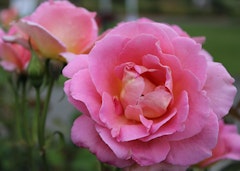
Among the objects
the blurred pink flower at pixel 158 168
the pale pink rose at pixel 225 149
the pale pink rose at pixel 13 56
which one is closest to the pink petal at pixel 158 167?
the blurred pink flower at pixel 158 168

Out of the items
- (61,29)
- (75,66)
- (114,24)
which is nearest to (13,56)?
(61,29)

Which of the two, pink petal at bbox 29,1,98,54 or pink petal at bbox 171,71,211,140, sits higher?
pink petal at bbox 171,71,211,140

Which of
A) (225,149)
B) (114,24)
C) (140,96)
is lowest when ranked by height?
(114,24)

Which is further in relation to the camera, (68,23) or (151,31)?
(68,23)

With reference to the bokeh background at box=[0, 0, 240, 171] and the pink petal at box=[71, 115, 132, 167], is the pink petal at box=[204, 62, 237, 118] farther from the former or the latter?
the bokeh background at box=[0, 0, 240, 171]

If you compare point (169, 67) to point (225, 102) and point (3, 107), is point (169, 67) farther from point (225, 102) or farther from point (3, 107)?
point (3, 107)

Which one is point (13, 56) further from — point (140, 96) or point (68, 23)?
point (140, 96)

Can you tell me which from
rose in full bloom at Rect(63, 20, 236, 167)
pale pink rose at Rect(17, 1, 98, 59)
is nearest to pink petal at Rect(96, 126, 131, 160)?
rose in full bloom at Rect(63, 20, 236, 167)
